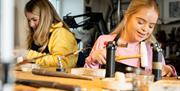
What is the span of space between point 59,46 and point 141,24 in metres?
0.64

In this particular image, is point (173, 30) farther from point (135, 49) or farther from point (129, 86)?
point (129, 86)

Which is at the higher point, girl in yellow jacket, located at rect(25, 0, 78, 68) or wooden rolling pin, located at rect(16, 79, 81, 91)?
girl in yellow jacket, located at rect(25, 0, 78, 68)

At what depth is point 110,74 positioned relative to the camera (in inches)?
50.1

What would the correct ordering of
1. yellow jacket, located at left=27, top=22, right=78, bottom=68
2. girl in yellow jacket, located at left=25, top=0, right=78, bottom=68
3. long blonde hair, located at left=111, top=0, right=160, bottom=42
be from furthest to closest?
girl in yellow jacket, located at left=25, top=0, right=78, bottom=68, yellow jacket, located at left=27, top=22, right=78, bottom=68, long blonde hair, located at left=111, top=0, right=160, bottom=42

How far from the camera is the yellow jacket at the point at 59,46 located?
2.07 metres

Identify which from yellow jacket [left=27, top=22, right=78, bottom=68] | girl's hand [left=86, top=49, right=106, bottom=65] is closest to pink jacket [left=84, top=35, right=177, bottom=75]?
girl's hand [left=86, top=49, right=106, bottom=65]

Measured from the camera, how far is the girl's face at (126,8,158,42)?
1653 millimetres

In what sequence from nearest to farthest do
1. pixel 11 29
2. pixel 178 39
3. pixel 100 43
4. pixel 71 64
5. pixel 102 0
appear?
pixel 11 29 < pixel 100 43 < pixel 71 64 < pixel 178 39 < pixel 102 0

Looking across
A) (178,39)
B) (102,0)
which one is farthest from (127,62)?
(102,0)

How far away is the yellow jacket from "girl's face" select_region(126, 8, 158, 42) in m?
0.46

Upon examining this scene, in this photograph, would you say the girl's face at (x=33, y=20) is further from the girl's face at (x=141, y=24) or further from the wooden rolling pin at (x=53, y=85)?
the wooden rolling pin at (x=53, y=85)

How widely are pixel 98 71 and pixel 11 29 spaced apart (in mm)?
1003

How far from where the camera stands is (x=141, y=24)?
171 centimetres

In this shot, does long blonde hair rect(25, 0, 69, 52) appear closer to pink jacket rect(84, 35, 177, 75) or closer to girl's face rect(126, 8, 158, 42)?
pink jacket rect(84, 35, 177, 75)
